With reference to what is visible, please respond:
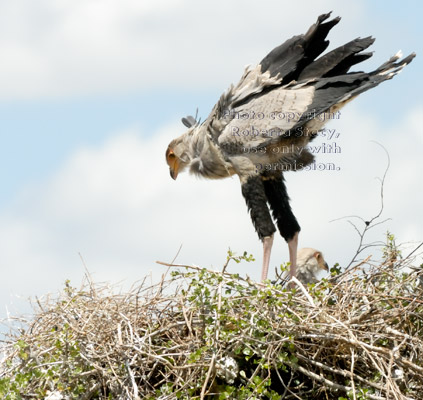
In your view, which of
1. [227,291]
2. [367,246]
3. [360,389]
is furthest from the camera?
[367,246]

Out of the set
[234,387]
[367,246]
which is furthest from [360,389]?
[367,246]

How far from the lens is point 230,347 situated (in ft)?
16.9

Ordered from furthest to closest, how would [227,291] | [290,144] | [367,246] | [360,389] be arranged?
[290,144], [367,246], [227,291], [360,389]

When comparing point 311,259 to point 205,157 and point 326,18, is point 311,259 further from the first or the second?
point 326,18

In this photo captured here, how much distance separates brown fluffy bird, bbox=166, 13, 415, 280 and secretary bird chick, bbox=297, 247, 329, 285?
0.23 m

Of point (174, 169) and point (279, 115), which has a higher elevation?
point (174, 169)

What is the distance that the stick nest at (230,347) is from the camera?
5.03m

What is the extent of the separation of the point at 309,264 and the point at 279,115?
1.48m

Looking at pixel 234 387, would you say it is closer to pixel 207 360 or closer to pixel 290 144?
pixel 207 360

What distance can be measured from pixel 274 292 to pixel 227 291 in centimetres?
31

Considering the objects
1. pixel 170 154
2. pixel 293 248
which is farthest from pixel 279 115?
pixel 170 154

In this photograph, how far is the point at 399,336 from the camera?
16.9 ft

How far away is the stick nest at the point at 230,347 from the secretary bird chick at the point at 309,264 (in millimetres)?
2256

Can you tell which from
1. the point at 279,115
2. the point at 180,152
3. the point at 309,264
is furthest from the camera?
the point at 180,152
